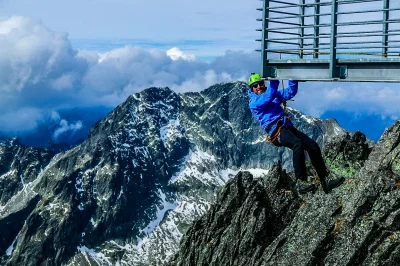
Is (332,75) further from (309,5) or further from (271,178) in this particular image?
(271,178)

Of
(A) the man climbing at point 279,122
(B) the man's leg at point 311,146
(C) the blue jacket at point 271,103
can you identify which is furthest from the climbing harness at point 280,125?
(B) the man's leg at point 311,146

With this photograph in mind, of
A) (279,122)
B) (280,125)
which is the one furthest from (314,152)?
(279,122)

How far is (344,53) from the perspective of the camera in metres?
21.3

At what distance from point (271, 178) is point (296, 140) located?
3286 centimetres

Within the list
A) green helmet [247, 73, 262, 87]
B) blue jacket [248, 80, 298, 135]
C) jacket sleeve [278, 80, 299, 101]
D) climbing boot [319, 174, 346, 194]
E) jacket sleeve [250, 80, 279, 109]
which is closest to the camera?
jacket sleeve [278, 80, 299, 101]

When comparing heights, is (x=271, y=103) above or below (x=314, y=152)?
above

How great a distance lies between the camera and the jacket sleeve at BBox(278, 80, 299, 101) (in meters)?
20.2

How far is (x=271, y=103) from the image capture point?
2098cm

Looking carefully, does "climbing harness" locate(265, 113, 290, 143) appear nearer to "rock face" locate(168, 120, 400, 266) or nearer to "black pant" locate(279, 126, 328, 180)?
"black pant" locate(279, 126, 328, 180)

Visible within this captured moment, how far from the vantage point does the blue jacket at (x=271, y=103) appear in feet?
66.9

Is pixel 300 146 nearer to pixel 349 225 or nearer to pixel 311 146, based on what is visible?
pixel 311 146

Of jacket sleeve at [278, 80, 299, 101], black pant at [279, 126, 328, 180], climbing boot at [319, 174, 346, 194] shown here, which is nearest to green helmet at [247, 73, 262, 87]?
jacket sleeve at [278, 80, 299, 101]

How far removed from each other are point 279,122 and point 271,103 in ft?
2.68

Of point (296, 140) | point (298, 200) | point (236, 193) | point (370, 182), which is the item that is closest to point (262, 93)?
point (296, 140)
